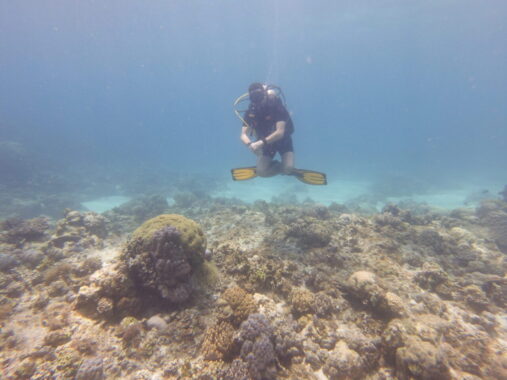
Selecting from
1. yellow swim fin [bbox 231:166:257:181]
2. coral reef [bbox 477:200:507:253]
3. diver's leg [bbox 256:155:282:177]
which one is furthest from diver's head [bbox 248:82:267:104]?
coral reef [bbox 477:200:507:253]

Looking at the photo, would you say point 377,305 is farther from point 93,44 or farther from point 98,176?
point 93,44

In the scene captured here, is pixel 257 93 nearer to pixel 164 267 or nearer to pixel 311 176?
pixel 311 176

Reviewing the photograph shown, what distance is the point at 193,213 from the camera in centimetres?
1420

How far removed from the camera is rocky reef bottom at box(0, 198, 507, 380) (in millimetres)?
3295

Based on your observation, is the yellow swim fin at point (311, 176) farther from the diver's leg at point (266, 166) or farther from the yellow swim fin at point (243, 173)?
the yellow swim fin at point (243, 173)

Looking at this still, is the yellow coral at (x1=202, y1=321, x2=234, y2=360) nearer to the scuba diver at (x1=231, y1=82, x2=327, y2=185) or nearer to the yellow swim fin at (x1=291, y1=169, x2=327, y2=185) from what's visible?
the scuba diver at (x1=231, y1=82, x2=327, y2=185)

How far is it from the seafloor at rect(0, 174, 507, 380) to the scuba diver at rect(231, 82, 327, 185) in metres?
2.53

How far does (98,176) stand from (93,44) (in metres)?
67.0

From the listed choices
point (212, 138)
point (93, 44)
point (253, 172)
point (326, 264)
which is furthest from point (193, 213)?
point (212, 138)

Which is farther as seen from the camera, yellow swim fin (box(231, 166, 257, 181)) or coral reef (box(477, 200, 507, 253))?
coral reef (box(477, 200, 507, 253))

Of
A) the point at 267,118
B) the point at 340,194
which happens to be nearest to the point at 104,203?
the point at 267,118

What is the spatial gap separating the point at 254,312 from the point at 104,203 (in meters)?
25.1

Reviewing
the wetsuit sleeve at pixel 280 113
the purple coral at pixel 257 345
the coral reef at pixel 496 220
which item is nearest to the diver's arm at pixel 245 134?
the wetsuit sleeve at pixel 280 113

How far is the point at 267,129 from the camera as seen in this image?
311 inches
